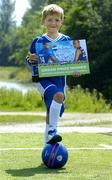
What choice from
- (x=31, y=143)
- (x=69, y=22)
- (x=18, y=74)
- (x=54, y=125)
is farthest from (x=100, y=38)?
(x=18, y=74)

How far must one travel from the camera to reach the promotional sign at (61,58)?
25.0 ft

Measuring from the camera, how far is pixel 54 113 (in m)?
7.81

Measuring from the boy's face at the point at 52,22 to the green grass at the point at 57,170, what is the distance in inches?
70.8

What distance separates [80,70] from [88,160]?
1348 millimetres

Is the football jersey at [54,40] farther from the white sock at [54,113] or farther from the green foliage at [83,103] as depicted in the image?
the green foliage at [83,103]

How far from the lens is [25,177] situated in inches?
274

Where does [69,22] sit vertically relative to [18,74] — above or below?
above

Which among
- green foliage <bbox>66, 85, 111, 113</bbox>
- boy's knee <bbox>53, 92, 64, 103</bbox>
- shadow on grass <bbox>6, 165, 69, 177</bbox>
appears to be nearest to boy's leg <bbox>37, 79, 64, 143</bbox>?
boy's knee <bbox>53, 92, 64, 103</bbox>

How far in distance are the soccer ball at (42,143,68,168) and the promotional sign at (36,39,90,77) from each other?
3.05 feet

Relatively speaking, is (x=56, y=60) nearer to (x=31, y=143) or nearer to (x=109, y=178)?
(x=109, y=178)

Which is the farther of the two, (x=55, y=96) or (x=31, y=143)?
(x=31, y=143)

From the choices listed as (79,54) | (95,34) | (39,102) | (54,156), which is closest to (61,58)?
(79,54)

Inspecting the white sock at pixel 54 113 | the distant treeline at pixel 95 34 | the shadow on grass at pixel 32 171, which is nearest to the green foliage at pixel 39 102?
the distant treeline at pixel 95 34

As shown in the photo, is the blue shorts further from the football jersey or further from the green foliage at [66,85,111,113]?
the green foliage at [66,85,111,113]
